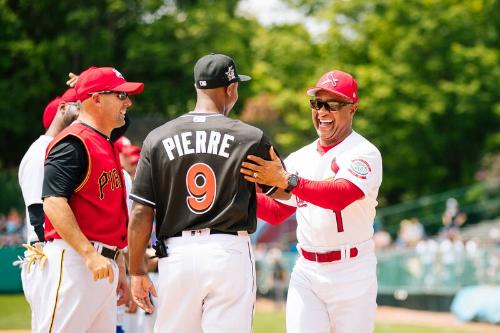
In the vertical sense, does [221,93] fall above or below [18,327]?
above

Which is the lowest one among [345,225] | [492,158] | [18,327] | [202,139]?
[18,327]

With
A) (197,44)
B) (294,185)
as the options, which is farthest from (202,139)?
(197,44)

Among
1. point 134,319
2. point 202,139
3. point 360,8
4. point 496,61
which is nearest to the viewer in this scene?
point 202,139

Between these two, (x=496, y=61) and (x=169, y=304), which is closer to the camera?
(x=169, y=304)

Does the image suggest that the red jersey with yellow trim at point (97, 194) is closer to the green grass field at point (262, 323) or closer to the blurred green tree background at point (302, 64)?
the green grass field at point (262, 323)

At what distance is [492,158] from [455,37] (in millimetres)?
5249

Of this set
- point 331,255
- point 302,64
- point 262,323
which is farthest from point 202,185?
point 302,64

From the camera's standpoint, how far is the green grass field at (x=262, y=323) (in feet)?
50.4

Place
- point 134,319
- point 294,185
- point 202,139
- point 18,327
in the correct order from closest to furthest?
1. point 202,139
2. point 294,185
3. point 134,319
4. point 18,327

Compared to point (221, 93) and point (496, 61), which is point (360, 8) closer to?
point (496, 61)

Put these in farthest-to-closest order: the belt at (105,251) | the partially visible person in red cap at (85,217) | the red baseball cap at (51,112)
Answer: the red baseball cap at (51,112), the belt at (105,251), the partially visible person in red cap at (85,217)

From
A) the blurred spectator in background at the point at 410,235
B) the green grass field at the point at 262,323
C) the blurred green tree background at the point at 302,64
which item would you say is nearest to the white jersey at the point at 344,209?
the green grass field at the point at 262,323

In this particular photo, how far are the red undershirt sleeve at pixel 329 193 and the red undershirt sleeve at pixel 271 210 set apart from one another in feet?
2.30

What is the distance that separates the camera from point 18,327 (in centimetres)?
1473
